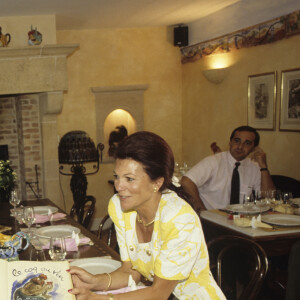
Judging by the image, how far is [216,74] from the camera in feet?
17.4

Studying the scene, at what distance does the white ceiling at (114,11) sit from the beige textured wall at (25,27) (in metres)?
0.08

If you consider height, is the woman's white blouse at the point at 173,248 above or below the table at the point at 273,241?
above

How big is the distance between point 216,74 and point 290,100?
4.18 feet

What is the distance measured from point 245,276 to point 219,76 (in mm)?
2920

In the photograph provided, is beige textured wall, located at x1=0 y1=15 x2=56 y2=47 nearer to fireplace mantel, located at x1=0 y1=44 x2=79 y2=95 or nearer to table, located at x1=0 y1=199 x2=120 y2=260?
fireplace mantel, located at x1=0 y1=44 x2=79 y2=95

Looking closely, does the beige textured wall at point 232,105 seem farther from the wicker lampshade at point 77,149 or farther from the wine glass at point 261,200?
the wicker lampshade at point 77,149

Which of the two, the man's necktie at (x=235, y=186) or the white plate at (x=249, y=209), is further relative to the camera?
the man's necktie at (x=235, y=186)

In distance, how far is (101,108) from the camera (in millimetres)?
5902

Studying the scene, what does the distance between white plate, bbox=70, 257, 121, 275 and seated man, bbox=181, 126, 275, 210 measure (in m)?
1.61

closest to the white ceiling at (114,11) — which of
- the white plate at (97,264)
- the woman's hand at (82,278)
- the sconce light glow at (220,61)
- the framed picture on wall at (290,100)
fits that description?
the sconce light glow at (220,61)

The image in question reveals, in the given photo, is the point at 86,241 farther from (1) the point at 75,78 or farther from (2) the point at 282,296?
(1) the point at 75,78

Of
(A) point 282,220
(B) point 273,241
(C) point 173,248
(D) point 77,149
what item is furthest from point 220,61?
(C) point 173,248

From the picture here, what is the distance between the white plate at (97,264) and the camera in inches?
73.2

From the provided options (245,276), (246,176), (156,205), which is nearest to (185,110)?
(246,176)
